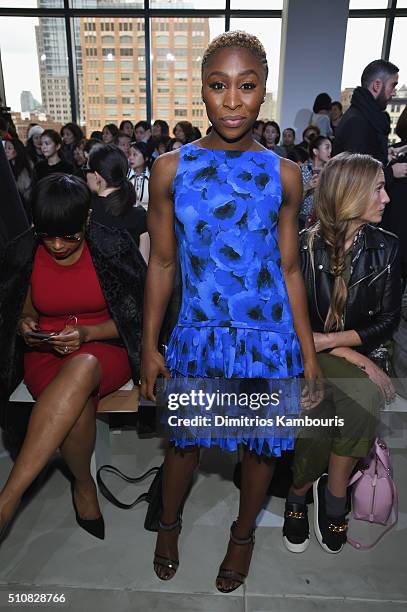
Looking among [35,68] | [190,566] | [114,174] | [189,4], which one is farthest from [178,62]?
[190,566]

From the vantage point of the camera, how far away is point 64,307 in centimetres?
178

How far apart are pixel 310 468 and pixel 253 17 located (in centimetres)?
882

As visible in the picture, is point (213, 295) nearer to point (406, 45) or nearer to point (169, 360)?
point (169, 360)

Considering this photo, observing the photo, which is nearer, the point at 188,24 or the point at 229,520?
the point at 229,520

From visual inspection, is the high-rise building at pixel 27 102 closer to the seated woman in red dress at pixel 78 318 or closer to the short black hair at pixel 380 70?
the short black hair at pixel 380 70

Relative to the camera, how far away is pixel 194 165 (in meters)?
1.29

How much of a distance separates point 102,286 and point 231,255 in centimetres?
66

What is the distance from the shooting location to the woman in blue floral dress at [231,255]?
4.02 ft

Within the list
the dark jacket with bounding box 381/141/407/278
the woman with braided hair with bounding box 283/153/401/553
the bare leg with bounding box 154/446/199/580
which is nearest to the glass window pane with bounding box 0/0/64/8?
the dark jacket with bounding box 381/141/407/278

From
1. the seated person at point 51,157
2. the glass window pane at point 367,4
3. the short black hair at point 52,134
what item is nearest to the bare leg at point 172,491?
the seated person at point 51,157

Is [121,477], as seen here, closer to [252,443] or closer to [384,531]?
[252,443]

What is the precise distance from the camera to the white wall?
8023mm

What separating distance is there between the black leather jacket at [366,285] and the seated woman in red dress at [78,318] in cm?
64

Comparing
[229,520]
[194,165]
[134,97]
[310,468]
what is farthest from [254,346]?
[134,97]
